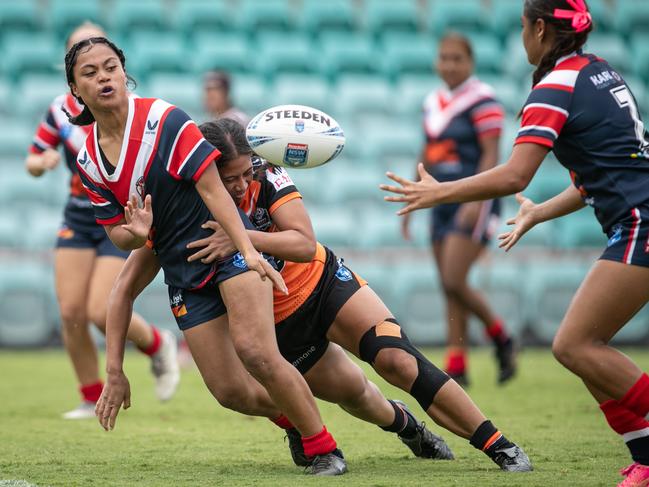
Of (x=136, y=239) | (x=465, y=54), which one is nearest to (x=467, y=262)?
(x=465, y=54)

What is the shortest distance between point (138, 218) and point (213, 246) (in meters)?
0.32

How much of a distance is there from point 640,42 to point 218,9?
542 centimetres

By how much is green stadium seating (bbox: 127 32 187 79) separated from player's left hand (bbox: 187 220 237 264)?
326 inches

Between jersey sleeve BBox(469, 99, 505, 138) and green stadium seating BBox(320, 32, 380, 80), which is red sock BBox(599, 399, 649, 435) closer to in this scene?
jersey sleeve BBox(469, 99, 505, 138)

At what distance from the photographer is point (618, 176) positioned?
3.88m

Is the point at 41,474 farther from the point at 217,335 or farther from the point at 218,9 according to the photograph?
the point at 218,9

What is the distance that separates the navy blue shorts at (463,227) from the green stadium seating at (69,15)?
6274 mm

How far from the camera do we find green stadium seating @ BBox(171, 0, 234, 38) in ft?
41.8

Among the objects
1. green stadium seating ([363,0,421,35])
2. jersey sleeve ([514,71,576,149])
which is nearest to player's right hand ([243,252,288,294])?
jersey sleeve ([514,71,576,149])

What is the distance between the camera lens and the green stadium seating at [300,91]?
11.7 metres

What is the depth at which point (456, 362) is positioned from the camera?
7.55 m

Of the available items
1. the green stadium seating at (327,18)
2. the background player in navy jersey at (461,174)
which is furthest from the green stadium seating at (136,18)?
the background player in navy jersey at (461,174)

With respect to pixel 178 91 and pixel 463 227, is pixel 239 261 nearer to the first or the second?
pixel 463 227

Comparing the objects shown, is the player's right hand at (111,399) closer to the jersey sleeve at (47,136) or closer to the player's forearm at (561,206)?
the player's forearm at (561,206)
